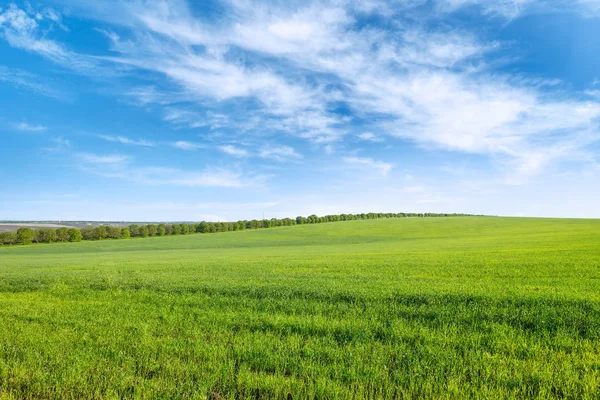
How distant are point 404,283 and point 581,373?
7.71 m

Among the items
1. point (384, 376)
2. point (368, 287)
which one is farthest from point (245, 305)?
point (384, 376)

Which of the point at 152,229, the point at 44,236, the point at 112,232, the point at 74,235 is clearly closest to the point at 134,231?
the point at 152,229

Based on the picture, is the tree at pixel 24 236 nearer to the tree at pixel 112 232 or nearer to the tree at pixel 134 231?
the tree at pixel 112 232

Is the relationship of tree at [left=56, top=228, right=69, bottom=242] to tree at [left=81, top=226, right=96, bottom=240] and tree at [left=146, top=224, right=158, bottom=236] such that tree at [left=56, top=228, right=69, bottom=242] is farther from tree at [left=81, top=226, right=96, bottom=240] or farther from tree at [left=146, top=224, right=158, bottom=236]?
tree at [left=146, top=224, right=158, bottom=236]

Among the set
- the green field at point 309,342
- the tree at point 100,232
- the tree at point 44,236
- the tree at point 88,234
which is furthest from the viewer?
the tree at point 100,232

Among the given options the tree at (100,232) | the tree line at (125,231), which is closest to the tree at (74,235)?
the tree line at (125,231)

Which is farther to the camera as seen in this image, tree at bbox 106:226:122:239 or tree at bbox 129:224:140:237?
tree at bbox 129:224:140:237

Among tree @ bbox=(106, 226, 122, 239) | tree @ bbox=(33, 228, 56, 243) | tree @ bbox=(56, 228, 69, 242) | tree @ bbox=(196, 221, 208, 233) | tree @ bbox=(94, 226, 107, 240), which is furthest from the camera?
tree @ bbox=(196, 221, 208, 233)

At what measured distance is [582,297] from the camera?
1023cm

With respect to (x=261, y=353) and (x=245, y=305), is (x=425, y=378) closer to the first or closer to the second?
(x=261, y=353)

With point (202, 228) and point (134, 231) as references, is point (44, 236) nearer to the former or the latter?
point (134, 231)

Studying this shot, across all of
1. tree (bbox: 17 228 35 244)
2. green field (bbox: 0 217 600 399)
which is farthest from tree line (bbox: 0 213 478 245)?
green field (bbox: 0 217 600 399)

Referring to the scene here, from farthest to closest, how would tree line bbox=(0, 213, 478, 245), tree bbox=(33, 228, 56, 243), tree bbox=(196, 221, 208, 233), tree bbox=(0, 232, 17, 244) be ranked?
1. tree bbox=(196, 221, 208, 233)
2. tree bbox=(33, 228, 56, 243)
3. tree line bbox=(0, 213, 478, 245)
4. tree bbox=(0, 232, 17, 244)

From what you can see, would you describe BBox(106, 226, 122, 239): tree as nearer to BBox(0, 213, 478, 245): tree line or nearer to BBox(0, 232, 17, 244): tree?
BBox(0, 213, 478, 245): tree line
